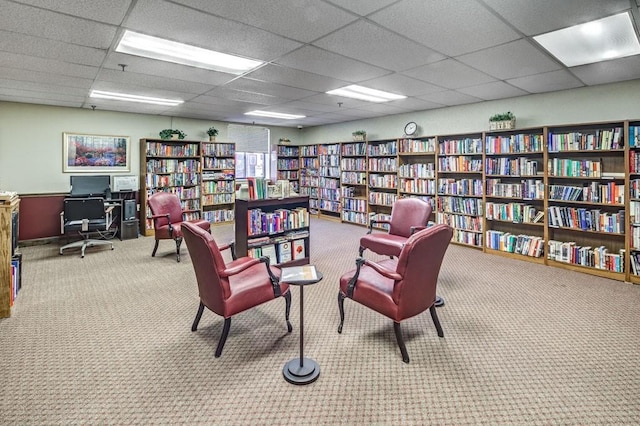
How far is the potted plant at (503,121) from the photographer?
5008mm

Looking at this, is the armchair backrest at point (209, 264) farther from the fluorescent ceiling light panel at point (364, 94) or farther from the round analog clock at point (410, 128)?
the round analog clock at point (410, 128)

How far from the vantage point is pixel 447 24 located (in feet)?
8.54

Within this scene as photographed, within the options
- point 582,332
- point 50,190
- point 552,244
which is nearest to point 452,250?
point 552,244

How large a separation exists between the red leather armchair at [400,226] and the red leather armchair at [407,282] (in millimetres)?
1416

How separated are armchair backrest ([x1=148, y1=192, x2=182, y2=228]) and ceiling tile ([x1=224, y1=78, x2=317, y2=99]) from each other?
2.08 m

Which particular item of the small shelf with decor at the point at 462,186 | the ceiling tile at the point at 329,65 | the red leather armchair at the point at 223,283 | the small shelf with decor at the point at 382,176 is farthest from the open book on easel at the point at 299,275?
the small shelf with decor at the point at 382,176

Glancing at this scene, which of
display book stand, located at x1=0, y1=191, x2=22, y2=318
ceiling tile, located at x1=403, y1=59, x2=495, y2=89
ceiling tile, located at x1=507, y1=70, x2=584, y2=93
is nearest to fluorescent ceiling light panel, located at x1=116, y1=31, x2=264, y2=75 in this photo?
display book stand, located at x1=0, y1=191, x2=22, y2=318

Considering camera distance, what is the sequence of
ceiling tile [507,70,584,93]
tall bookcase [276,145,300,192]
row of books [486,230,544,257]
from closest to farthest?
ceiling tile [507,70,584,93]
row of books [486,230,544,257]
tall bookcase [276,145,300,192]

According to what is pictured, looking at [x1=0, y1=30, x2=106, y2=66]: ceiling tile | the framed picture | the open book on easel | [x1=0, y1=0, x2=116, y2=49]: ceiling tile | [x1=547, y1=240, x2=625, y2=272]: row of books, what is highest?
[x1=0, y1=30, x2=106, y2=66]: ceiling tile

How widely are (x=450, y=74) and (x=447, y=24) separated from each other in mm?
1475

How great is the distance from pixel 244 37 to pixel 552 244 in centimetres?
466

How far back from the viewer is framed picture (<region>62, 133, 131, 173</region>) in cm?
605

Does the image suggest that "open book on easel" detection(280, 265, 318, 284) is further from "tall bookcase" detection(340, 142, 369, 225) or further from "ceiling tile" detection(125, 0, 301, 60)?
"tall bookcase" detection(340, 142, 369, 225)

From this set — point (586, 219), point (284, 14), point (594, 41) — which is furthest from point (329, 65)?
point (586, 219)
